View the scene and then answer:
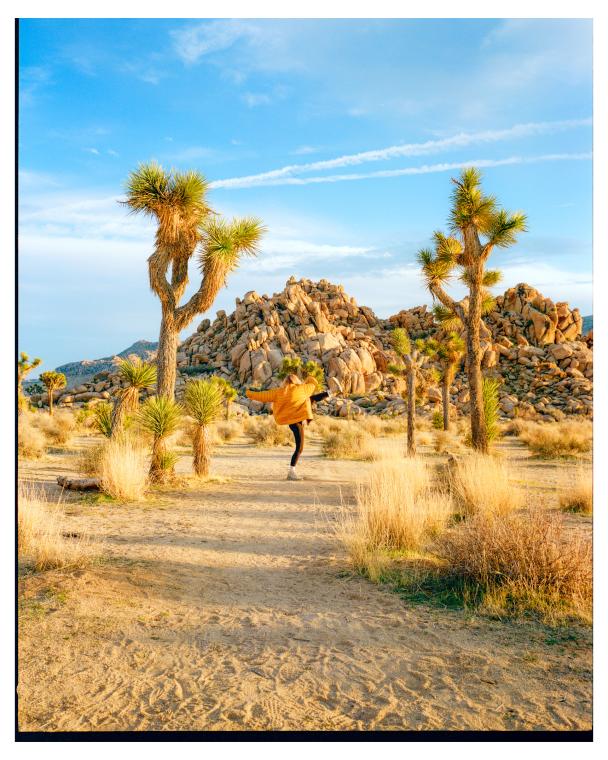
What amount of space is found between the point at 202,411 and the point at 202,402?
0.18 meters

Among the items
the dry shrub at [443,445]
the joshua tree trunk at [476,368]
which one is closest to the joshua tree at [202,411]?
the joshua tree trunk at [476,368]

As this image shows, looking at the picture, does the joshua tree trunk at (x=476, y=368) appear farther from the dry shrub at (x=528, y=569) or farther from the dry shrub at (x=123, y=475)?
the dry shrub at (x=528, y=569)

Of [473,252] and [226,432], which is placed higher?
[473,252]

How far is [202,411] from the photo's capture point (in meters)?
11.6

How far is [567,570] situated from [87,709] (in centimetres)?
377

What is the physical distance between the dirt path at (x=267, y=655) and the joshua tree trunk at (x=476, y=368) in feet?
27.7

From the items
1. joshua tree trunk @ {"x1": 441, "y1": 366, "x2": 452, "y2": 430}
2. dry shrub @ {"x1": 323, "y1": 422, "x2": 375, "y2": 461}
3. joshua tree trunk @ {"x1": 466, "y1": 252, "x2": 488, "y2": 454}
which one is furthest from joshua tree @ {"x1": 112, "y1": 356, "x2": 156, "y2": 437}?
joshua tree trunk @ {"x1": 441, "y1": 366, "x2": 452, "y2": 430}

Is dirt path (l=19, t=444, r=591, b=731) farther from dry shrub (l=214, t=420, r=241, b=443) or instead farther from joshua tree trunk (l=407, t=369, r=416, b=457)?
dry shrub (l=214, t=420, r=241, b=443)

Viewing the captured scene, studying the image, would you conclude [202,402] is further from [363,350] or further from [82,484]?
[363,350]

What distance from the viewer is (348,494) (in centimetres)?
1104

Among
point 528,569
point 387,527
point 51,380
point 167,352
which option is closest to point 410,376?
point 167,352

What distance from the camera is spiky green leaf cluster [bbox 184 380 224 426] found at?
11.6m
